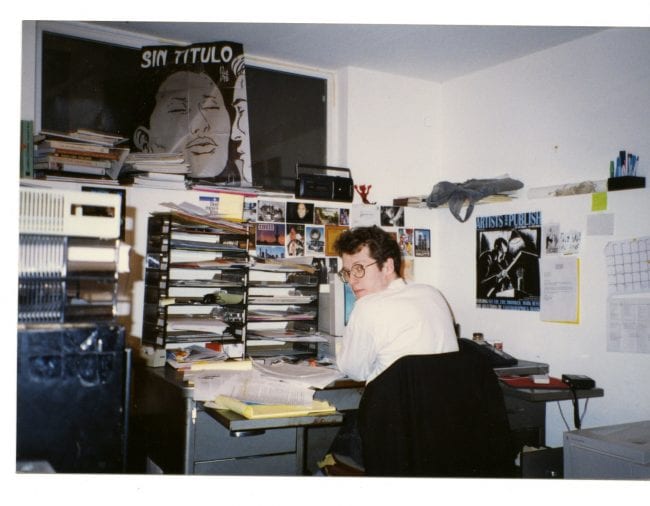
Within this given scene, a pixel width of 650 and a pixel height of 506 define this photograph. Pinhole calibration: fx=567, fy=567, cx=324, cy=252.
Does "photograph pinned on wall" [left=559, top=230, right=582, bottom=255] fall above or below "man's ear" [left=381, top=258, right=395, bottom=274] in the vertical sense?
above

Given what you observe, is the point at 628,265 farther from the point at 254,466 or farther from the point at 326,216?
the point at 254,466

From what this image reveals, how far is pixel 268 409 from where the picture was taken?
160cm

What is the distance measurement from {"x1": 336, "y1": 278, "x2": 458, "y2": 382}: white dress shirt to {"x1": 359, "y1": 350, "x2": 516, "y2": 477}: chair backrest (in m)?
0.19

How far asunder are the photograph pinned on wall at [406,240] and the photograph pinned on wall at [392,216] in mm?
41

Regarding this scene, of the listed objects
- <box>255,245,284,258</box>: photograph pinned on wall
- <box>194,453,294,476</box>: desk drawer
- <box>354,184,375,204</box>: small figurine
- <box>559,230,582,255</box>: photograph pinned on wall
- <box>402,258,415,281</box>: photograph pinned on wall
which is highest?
<box>354,184,375,204</box>: small figurine

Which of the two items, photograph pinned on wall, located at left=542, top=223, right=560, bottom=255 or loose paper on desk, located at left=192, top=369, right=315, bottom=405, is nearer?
loose paper on desk, located at left=192, top=369, right=315, bottom=405

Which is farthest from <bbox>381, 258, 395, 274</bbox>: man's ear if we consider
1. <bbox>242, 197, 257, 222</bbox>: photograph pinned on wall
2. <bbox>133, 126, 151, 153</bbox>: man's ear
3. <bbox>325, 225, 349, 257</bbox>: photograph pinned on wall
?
<bbox>133, 126, 151, 153</bbox>: man's ear

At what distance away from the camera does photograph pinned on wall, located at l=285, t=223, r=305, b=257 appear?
2840 millimetres

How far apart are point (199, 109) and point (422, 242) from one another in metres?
1.40

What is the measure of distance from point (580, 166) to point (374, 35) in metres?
1.12

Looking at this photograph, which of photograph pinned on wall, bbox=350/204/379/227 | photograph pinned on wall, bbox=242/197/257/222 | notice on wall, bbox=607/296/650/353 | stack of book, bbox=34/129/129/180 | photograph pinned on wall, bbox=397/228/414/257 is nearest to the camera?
stack of book, bbox=34/129/129/180

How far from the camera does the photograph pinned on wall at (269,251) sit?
277 centimetres

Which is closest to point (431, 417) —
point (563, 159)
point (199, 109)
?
point (563, 159)

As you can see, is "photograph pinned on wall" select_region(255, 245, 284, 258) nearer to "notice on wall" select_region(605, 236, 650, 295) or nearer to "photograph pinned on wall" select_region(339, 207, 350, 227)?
"photograph pinned on wall" select_region(339, 207, 350, 227)
